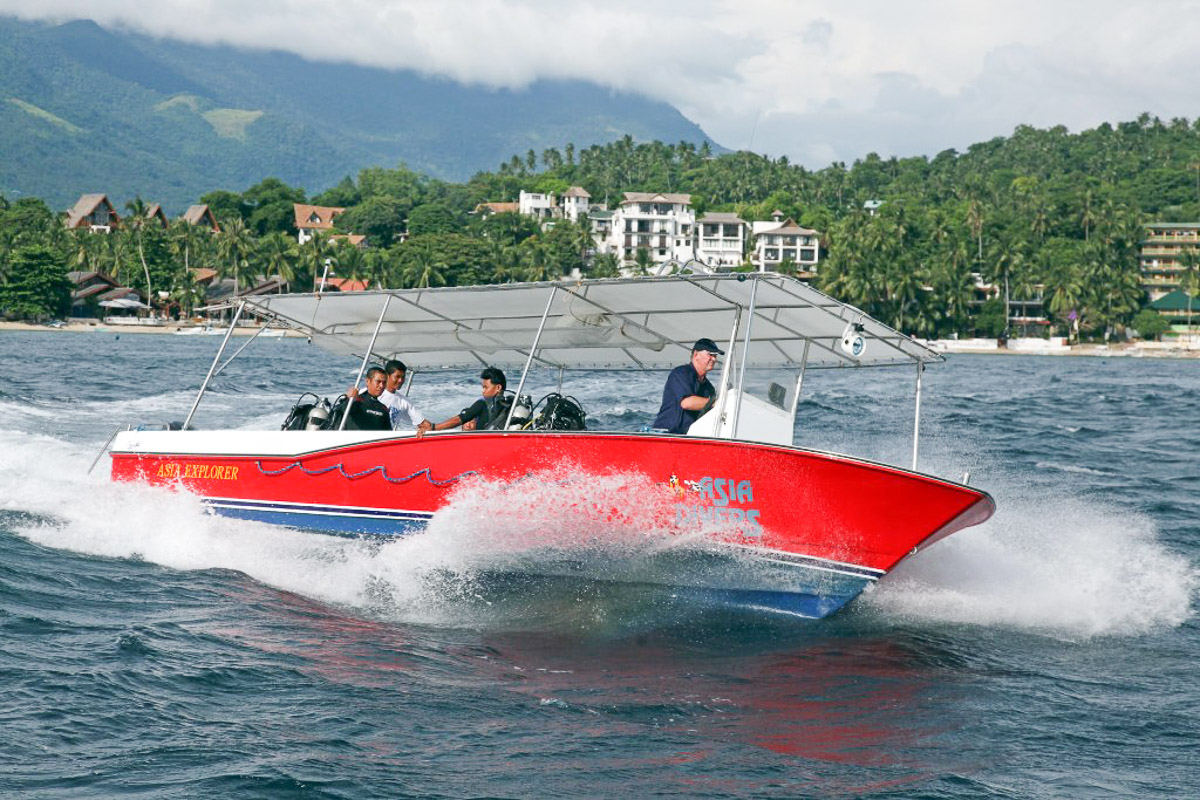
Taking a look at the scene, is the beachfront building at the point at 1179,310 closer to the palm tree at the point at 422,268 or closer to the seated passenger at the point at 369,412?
the palm tree at the point at 422,268

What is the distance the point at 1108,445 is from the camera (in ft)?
90.0

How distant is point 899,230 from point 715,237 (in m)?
35.8

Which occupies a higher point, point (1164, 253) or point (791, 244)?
point (1164, 253)

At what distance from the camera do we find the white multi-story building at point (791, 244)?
14425 cm

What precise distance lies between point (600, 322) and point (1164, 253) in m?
142

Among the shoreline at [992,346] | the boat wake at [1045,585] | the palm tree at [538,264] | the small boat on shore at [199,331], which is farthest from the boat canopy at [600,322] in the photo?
the palm tree at [538,264]

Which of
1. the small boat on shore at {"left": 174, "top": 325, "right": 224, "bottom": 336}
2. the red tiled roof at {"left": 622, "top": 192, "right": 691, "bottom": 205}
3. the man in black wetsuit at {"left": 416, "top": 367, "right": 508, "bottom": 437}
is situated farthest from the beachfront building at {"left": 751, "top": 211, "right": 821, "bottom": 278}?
the man in black wetsuit at {"left": 416, "top": 367, "right": 508, "bottom": 437}

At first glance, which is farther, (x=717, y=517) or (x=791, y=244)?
(x=791, y=244)

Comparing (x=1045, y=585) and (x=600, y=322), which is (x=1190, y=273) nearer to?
(x=1045, y=585)

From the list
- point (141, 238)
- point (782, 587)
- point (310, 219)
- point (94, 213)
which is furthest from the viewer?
point (310, 219)

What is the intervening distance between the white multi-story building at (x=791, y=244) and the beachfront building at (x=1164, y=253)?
33876 mm

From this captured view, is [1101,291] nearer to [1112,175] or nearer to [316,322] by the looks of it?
[1112,175]

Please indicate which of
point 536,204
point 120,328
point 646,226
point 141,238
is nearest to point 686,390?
point 120,328

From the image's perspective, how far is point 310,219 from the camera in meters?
180
